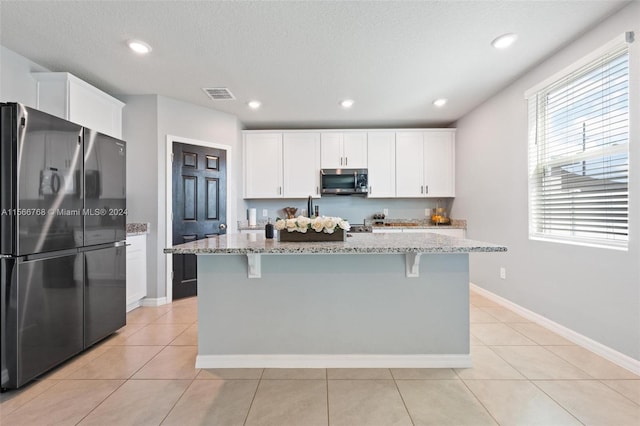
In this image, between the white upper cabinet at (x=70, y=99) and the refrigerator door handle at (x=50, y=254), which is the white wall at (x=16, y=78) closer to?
the white upper cabinet at (x=70, y=99)

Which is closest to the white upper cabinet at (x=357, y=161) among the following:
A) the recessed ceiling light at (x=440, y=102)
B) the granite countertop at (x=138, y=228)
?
the recessed ceiling light at (x=440, y=102)

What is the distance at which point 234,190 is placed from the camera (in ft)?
14.2

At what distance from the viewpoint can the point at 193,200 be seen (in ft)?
12.7

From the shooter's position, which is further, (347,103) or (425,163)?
(425,163)

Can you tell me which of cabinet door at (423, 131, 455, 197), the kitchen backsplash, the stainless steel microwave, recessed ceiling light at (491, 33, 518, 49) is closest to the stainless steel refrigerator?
the kitchen backsplash

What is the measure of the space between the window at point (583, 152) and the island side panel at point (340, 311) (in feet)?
3.85

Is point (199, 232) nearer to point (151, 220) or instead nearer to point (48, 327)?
point (151, 220)

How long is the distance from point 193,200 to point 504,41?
11.8 feet

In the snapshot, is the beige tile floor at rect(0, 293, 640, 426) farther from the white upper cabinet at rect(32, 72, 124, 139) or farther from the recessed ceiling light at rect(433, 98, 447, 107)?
the recessed ceiling light at rect(433, 98, 447, 107)

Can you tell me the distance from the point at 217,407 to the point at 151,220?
2.53 m

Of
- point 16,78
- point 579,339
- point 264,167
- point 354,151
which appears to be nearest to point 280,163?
point 264,167

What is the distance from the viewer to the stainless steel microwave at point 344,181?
4.63m

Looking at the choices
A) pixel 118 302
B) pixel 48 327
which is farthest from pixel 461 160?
pixel 48 327

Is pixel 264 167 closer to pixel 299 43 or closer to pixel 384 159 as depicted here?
pixel 384 159
